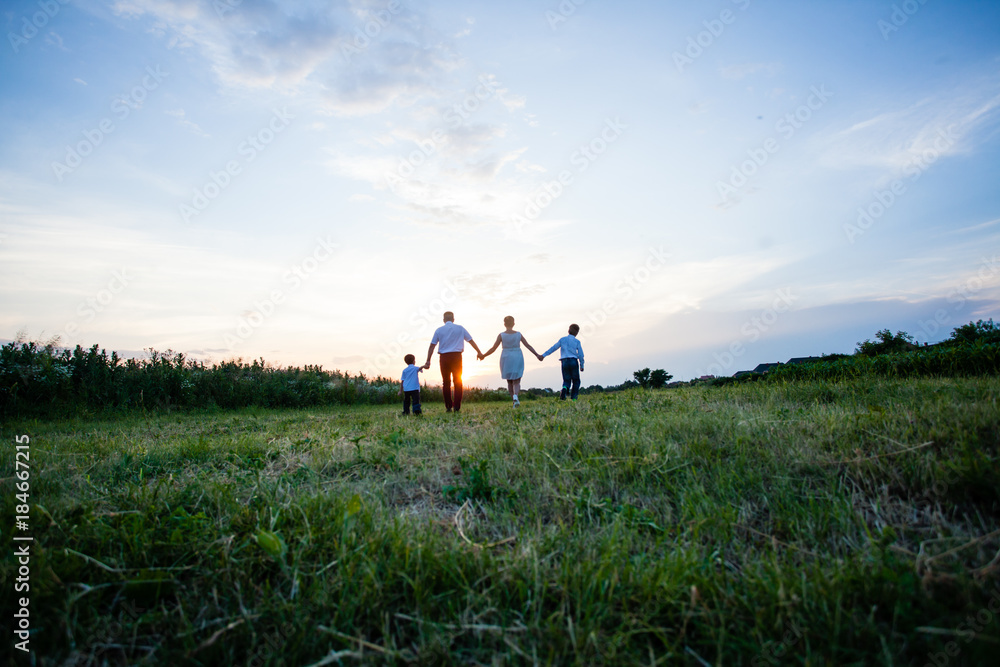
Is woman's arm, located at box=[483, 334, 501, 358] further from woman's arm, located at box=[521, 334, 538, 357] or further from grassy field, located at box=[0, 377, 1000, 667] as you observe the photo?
grassy field, located at box=[0, 377, 1000, 667]

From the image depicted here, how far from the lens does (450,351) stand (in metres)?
10.9

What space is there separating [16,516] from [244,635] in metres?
2.15

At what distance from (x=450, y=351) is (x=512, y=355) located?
2512 millimetres

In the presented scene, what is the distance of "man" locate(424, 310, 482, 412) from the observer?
1091 centimetres

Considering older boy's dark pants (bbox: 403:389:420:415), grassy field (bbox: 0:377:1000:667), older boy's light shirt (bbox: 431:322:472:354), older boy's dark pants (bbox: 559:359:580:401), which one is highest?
older boy's light shirt (bbox: 431:322:472:354)

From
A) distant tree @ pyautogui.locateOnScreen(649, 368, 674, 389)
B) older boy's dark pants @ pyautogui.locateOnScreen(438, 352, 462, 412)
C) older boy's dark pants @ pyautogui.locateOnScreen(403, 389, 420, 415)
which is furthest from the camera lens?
distant tree @ pyautogui.locateOnScreen(649, 368, 674, 389)

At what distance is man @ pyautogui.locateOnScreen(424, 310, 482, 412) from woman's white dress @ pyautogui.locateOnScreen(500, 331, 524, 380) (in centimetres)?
207

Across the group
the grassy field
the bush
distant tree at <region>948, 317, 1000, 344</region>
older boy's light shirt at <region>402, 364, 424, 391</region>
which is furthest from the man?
distant tree at <region>948, 317, 1000, 344</region>

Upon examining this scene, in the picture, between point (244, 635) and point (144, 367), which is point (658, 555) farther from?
point (144, 367)

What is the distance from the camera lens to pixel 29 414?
11.1m

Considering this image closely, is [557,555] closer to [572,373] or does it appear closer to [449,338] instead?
[449,338]

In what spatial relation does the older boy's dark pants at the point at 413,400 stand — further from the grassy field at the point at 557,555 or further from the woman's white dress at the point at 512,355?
the grassy field at the point at 557,555

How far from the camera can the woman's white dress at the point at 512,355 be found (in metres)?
12.9

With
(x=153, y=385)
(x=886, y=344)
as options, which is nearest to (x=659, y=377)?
(x=886, y=344)
